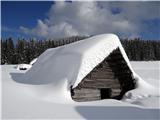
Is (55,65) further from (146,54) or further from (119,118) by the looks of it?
(146,54)

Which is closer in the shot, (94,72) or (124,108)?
(124,108)

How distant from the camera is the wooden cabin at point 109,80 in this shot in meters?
16.6

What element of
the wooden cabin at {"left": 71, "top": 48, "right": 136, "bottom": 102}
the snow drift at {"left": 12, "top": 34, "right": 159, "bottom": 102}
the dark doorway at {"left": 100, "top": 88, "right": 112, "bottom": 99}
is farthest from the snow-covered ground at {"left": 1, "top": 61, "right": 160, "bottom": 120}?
the dark doorway at {"left": 100, "top": 88, "right": 112, "bottom": 99}

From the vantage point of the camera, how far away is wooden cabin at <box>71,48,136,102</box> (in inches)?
652

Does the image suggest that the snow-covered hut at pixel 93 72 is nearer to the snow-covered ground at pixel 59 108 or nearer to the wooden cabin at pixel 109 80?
the wooden cabin at pixel 109 80

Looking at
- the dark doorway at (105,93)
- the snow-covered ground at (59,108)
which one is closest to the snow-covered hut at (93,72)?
the dark doorway at (105,93)

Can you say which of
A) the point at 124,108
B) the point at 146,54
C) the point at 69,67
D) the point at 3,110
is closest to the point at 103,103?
the point at 124,108

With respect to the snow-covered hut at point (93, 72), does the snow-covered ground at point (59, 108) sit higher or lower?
lower

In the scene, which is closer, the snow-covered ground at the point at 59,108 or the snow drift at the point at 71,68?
the snow-covered ground at the point at 59,108

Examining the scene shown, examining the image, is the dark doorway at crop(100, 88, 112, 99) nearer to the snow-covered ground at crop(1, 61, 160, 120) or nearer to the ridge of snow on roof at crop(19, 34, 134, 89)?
the snow-covered ground at crop(1, 61, 160, 120)

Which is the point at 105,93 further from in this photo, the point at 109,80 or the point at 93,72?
the point at 93,72

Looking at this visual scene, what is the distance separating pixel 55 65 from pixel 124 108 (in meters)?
6.23

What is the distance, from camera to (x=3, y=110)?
463 inches

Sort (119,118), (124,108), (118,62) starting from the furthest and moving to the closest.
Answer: (118,62), (124,108), (119,118)
